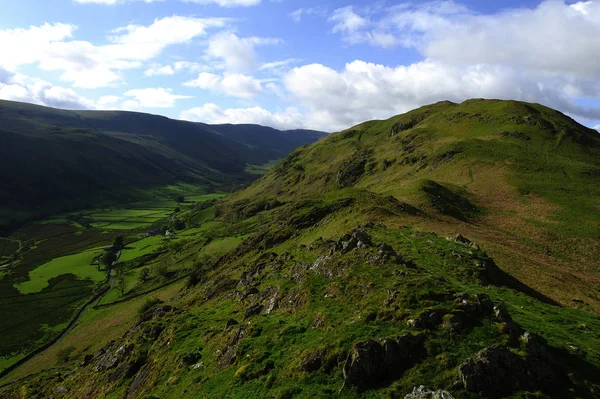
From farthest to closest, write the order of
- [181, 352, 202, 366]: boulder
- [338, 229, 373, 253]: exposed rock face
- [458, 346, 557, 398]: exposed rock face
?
[338, 229, 373, 253]: exposed rock face
[181, 352, 202, 366]: boulder
[458, 346, 557, 398]: exposed rock face

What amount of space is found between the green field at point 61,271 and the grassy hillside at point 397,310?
255ft

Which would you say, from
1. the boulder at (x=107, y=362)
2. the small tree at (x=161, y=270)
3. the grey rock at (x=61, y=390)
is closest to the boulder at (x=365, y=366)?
the boulder at (x=107, y=362)

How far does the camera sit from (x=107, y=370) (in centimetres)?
4734

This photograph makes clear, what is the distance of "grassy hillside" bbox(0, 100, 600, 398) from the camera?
877 inches

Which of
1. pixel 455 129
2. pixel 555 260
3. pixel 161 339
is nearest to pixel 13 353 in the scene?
pixel 161 339

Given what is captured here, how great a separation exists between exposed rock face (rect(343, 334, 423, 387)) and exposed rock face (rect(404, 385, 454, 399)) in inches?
82.6

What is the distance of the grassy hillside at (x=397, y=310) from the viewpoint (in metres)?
22.3

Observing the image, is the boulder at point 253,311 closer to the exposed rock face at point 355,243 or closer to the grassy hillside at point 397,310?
the grassy hillside at point 397,310

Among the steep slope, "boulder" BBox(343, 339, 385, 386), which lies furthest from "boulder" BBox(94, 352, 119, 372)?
the steep slope

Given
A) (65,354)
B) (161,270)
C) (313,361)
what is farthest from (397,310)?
(161,270)

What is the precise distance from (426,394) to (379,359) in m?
3.61

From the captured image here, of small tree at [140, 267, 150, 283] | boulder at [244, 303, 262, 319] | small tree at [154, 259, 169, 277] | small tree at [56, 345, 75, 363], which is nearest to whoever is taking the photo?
boulder at [244, 303, 262, 319]

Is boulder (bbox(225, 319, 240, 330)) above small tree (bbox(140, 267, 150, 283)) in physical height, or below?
above

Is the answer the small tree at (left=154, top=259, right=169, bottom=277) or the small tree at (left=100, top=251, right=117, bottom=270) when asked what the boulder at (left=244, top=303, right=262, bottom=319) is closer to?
the small tree at (left=154, top=259, right=169, bottom=277)
